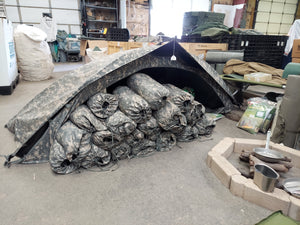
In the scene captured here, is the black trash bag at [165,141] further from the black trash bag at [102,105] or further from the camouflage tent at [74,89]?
the camouflage tent at [74,89]

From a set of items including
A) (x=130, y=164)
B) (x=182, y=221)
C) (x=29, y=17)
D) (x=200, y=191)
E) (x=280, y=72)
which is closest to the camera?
(x=182, y=221)

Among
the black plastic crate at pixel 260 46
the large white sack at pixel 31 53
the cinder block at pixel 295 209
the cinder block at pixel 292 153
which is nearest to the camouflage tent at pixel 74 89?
the cinder block at pixel 292 153

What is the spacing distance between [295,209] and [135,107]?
3.97ft

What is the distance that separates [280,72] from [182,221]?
2720mm

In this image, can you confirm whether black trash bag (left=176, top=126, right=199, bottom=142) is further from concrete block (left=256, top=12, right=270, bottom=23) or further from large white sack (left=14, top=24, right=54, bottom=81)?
concrete block (left=256, top=12, right=270, bottom=23)

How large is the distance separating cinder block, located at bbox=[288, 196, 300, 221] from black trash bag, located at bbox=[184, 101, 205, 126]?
1.04 m

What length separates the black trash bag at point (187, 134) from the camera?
2.08 meters

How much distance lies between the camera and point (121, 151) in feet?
5.73

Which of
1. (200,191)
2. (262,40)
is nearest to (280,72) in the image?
(262,40)

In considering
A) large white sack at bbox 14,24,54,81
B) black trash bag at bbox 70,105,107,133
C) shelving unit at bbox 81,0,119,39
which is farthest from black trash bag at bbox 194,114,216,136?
shelving unit at bbox 81,0,119,39

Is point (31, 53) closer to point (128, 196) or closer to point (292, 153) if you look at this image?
point (128, 196)

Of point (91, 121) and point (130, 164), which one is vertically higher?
point (91, 121)

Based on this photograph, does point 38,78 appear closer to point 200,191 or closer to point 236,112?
point 236,112

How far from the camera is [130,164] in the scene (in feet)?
5.59
